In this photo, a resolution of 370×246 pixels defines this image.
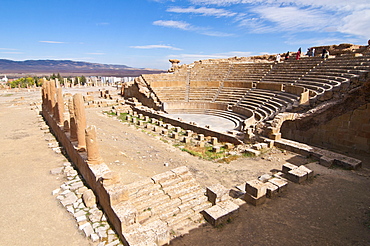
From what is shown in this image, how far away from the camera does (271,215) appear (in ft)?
19.6

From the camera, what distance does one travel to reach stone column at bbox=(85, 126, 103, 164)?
723 cm

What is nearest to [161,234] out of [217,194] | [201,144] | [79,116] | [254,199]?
[217,194]

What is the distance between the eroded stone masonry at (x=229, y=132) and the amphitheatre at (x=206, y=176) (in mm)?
42

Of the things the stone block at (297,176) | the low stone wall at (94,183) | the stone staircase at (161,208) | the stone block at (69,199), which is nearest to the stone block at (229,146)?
the stone block at (297,176)

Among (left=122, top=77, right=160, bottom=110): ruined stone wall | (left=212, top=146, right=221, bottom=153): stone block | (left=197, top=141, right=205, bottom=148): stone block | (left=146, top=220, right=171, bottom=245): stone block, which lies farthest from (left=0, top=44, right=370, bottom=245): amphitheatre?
(left=122, top=77, right=160, bottom=110): ruined stone wall

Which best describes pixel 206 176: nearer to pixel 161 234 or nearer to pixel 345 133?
pixel 161 234

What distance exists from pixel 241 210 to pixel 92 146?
4.90 m

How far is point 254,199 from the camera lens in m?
6.39

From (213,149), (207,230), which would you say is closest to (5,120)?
(213,149)

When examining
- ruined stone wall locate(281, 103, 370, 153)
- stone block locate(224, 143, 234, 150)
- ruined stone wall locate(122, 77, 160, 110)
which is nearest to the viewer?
ruined stone wall locate(281, 103, 370, 153)

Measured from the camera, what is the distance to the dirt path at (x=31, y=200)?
5.37 m

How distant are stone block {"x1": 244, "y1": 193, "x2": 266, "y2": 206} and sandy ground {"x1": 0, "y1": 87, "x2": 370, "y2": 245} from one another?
141mm

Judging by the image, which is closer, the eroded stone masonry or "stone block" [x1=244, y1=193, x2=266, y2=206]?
the eroded stone masonry

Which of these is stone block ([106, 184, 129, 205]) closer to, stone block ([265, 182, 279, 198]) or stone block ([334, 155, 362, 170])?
stone block ([265, 182, 279, 198])
